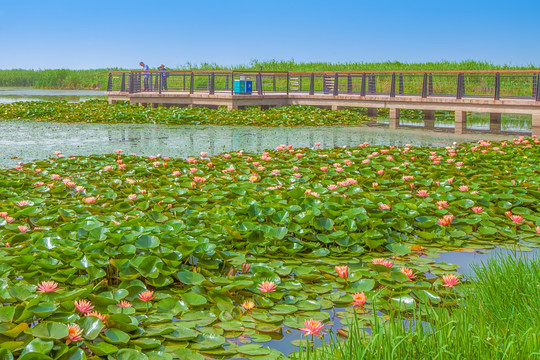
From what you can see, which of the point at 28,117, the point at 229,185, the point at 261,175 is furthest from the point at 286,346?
the point at 28,117

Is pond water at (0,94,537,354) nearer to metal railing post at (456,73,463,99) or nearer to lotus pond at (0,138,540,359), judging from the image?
metal railing post at (456,73,463,99)

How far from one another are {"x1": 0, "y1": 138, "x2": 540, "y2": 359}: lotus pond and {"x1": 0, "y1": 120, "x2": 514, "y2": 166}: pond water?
10.7ft

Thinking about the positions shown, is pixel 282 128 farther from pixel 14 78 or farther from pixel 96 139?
pixel 14 78

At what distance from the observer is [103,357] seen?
7.55 ft

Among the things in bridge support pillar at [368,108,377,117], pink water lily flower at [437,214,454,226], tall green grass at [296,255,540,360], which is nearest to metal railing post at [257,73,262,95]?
bridge support pillar at [368,108,377,117]

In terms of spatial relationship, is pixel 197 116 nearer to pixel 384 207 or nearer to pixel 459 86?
pixel 459 86

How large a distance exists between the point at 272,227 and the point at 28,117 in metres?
15.7

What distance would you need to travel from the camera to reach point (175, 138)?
1182cm

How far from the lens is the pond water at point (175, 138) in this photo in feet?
31.9

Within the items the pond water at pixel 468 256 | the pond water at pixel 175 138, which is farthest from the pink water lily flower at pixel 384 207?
the pond water at pixel 175 138

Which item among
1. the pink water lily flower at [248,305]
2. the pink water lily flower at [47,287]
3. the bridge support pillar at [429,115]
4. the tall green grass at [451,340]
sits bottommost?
the pink water lily flower at [248,305]

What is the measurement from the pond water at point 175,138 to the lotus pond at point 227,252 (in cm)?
326

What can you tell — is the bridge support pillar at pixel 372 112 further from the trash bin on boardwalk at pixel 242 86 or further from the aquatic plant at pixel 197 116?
the trash bin on boardwalk at pixel 242 86

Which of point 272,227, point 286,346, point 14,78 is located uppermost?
point 14,78
